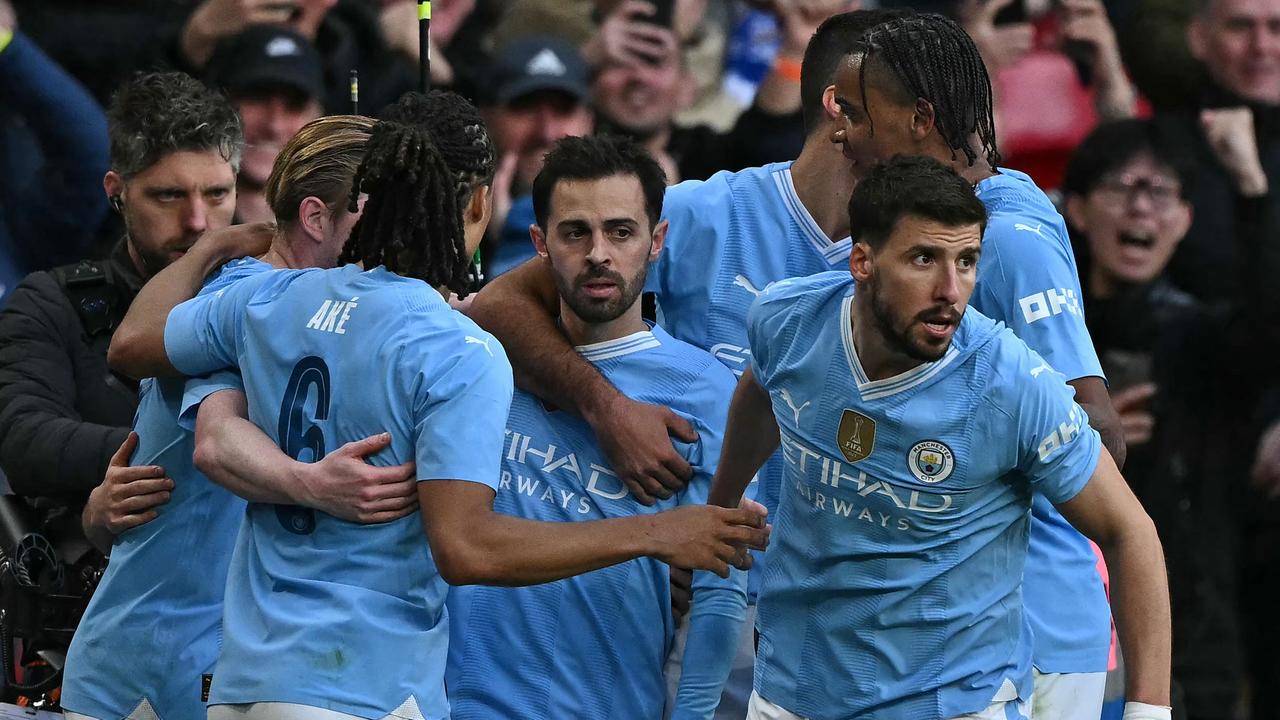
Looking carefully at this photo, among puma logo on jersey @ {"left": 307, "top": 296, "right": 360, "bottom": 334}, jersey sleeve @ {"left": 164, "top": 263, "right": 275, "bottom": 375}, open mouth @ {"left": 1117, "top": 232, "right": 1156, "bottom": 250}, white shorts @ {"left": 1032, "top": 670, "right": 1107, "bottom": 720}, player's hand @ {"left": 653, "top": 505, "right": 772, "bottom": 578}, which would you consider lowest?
white shorts @ {"left": 1032, "top": 670, "right": 1107, "bottom": 720}

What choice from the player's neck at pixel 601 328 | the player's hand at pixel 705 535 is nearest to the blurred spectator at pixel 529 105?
the player's neck at pixel 601 328

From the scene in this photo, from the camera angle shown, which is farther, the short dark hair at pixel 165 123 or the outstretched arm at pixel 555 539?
the short dark hair at pixel 165 123

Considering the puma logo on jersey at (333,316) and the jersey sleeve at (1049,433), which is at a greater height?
the puma logo on jersey at (333,316)

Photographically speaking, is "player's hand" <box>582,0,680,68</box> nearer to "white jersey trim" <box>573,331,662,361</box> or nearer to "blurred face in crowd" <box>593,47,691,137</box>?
"blurred face in crowd" <box>593,47,691,137</box>

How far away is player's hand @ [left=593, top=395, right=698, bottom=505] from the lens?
14.3ft

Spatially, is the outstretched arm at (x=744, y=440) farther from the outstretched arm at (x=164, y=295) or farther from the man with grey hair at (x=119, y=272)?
the man with grey hair at (x=119, y=272)

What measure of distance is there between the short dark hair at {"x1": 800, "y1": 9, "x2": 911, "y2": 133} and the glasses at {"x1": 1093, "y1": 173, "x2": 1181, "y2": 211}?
9.68ft

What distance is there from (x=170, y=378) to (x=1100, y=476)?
6.92ft

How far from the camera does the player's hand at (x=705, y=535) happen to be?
3.90m

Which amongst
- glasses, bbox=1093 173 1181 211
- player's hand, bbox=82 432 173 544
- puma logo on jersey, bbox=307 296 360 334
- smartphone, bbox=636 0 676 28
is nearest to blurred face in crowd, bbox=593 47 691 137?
smartphone, bbox=636 0 676 28

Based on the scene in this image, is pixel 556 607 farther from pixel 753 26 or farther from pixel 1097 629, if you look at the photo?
pixel 753 26

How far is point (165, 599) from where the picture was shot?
4418mm

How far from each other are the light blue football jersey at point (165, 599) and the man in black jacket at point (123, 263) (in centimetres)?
79

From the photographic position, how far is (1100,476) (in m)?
3.76
